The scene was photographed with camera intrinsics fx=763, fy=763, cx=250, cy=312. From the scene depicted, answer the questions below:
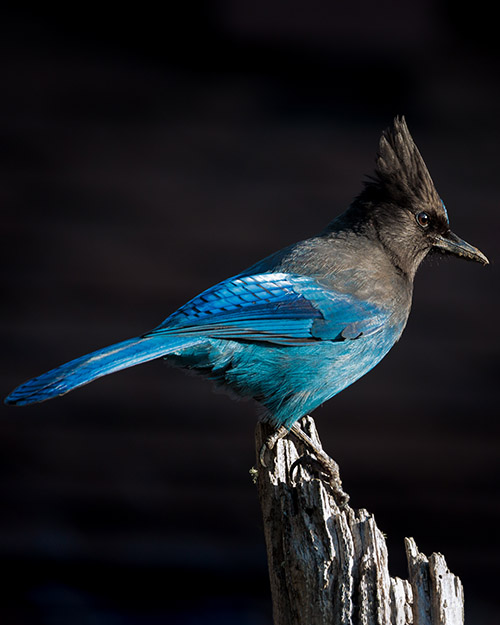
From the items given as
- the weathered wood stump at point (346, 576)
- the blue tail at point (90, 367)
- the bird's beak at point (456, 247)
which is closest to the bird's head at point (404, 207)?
the bird's beak at point (456, 247)

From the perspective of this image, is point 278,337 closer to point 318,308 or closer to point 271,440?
point 318,308

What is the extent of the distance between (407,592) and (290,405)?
72 centimetres

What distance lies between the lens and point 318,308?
7.73 feet

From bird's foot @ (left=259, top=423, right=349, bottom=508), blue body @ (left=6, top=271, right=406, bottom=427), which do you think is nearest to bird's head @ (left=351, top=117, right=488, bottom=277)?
blue body @ (left=6, top=271, right=406, bottom=427)

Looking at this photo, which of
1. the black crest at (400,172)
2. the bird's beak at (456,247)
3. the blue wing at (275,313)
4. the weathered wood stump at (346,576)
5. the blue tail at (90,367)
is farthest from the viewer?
the bird's beak at (456,247)

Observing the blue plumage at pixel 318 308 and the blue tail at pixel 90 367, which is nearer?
the blue tail at pixel 90 367

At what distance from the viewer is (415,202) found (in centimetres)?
262

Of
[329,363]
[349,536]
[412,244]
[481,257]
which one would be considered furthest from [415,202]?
[349,536]

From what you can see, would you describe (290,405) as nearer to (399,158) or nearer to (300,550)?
(300,550)

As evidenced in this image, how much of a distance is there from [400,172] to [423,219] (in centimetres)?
19

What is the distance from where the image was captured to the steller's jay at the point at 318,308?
2194 mm

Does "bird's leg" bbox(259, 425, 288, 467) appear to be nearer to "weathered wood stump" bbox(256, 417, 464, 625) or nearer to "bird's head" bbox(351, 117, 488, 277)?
"weathered wood stump" bbox(256, 417, 464, 625)

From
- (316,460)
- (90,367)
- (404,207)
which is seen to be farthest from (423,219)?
(90,367)

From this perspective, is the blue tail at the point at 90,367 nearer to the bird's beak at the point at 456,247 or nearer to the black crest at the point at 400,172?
the black crest at the point at 400,172
